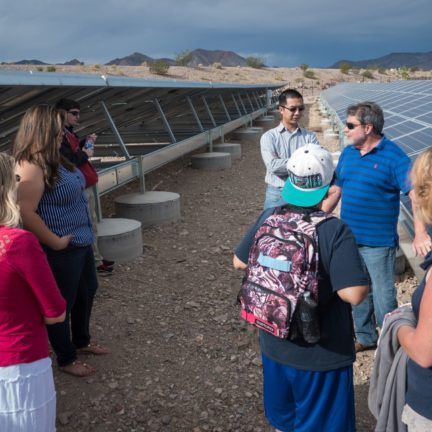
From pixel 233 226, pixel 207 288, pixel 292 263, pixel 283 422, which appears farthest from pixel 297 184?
pixel 233 226

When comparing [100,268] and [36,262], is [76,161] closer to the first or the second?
[100,268]

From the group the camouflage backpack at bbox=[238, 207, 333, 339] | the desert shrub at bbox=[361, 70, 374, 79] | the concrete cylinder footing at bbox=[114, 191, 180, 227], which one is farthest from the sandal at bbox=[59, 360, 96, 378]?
the desert shrub at bbox=[361, 70, 374, 79]

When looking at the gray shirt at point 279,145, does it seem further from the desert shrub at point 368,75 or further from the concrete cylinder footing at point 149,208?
the desert shrub at point 368,75

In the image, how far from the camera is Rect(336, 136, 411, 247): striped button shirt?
121 inches

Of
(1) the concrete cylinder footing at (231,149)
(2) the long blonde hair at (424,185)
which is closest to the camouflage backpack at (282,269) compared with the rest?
(2) the long blonde hair at (424,185)

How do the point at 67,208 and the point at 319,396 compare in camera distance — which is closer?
the point at 319,396

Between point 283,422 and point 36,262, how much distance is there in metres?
1.26

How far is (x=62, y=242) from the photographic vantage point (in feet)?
9.14

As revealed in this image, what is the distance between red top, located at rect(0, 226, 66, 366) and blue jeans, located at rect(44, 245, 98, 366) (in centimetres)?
93

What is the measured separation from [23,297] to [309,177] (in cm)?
125

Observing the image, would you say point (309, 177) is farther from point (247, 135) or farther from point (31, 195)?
point (247, 135)

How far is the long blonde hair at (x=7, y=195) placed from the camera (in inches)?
70.5

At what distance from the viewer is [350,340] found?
1.92 meters

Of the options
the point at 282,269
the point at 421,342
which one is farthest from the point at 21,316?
the point at 421,342
